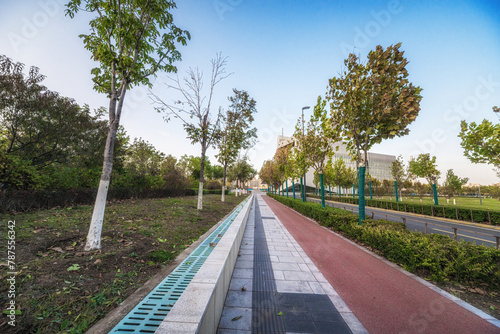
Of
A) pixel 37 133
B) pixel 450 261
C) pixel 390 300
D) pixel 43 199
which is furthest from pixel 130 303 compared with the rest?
pixel 37 133

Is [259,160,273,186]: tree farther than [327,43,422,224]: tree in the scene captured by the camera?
Yes

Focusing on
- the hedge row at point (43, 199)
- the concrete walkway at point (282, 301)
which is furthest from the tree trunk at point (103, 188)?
the hedge row at point (43, 199)

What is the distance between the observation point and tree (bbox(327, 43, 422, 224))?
7676mm

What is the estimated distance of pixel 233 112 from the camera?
62.5 ft

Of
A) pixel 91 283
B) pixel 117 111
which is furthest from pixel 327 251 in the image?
pixel 117 111

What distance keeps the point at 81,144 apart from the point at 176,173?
45.1 ft

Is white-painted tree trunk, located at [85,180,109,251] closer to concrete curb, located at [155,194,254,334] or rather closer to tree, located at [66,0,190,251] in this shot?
tree, located at [66,0,190,251]

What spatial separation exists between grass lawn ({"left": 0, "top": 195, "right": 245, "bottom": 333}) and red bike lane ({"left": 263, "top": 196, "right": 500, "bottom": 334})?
12.6ft

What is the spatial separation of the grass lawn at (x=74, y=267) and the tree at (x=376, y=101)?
311 inches

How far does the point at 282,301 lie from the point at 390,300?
1956 mm

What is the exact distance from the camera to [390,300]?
3.44 meters

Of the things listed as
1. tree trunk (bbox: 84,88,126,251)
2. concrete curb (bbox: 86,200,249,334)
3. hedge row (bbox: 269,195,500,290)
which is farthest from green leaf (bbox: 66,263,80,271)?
hedge row (bbox: 269,195,500,290)

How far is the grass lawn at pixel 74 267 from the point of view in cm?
243

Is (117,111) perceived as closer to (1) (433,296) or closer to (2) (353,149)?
(1) (433,296)
